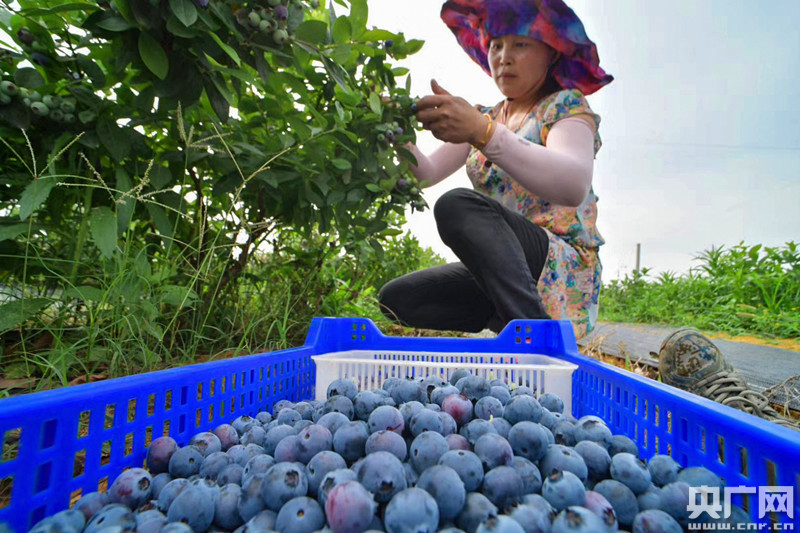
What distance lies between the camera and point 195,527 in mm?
638

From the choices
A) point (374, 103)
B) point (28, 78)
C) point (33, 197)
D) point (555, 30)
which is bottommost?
point (33, 197)

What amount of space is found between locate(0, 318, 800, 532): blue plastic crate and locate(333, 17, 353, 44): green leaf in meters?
0.87

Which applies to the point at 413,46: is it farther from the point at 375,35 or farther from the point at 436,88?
the point at 436,88

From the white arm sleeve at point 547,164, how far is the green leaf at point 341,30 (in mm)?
924

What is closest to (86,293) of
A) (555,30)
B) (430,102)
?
(430,102)

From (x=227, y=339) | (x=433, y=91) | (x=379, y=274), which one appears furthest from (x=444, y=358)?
(x=379, y=274)

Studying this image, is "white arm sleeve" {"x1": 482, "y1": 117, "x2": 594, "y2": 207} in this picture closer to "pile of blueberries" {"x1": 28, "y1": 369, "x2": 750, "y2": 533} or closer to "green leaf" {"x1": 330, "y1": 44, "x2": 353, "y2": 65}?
"green leaf" {"x1": 330, "y1": 44, "x2": 353, "y2": 65}

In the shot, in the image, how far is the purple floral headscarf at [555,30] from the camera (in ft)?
6.83

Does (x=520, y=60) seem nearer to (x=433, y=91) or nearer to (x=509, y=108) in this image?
(x=509, y=108)

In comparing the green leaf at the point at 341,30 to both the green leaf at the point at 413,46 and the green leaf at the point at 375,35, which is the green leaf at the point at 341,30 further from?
the green leaf at the point at 413,46

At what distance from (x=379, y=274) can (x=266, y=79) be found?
2.20 metres

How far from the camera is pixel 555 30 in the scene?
2.12 metres

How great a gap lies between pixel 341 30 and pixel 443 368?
0.97 meters

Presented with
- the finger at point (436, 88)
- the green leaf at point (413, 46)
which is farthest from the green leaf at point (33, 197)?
the finger at point (436, 88)
